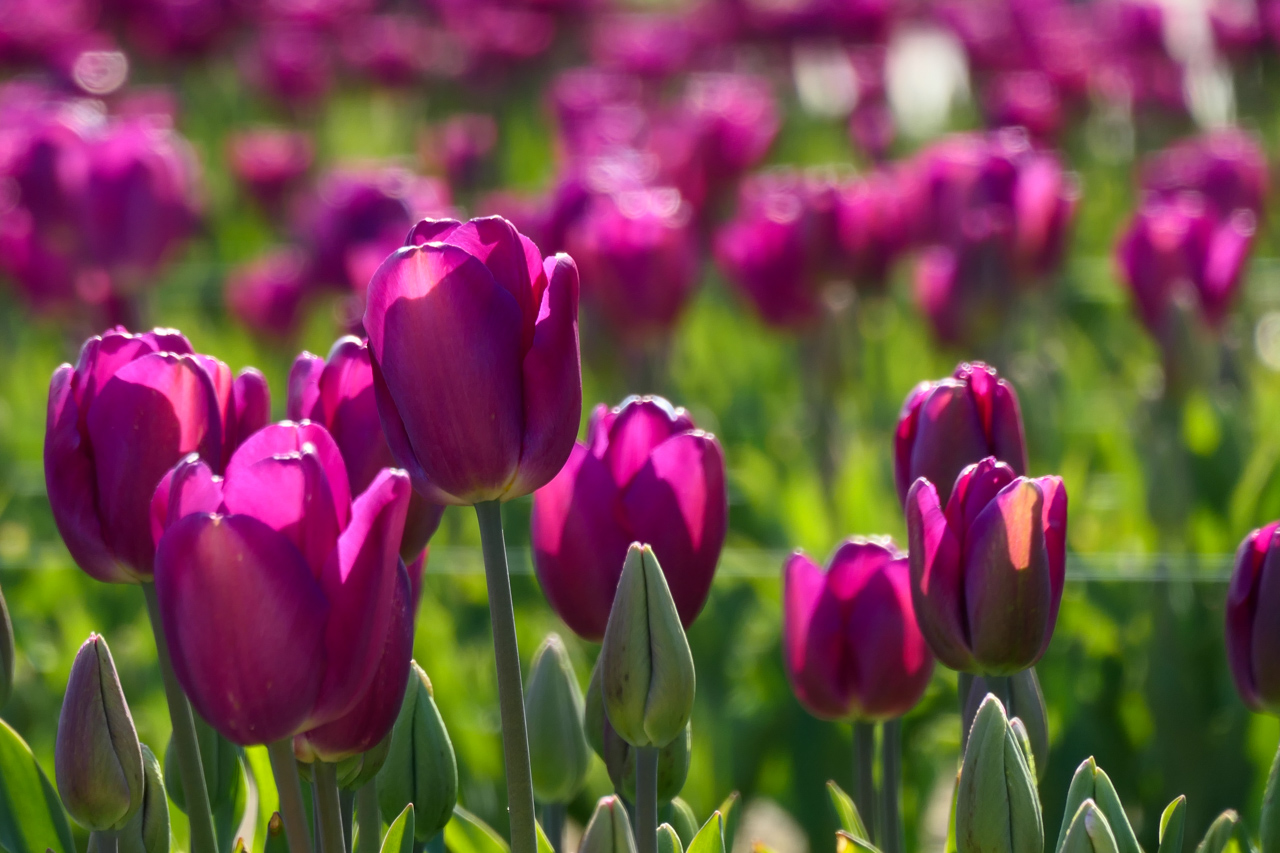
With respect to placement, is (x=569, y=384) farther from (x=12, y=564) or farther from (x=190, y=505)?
(x=12, y=564)

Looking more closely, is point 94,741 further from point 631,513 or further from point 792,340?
point 792,340

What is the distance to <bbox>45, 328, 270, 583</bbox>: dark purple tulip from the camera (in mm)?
720

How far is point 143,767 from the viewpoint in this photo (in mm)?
727

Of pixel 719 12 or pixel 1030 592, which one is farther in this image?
pixel 719 12

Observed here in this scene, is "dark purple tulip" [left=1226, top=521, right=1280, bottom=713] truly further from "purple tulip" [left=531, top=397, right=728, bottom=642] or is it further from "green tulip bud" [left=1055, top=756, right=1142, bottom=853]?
"purple tulip" [left=531, top=397, right=728, bottom=642]

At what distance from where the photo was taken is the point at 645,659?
2.35 ft

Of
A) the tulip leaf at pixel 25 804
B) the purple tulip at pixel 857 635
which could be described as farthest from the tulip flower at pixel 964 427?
the tulip leaf at pixel 25 804

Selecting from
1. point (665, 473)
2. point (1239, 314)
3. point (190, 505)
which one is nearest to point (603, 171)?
point (1239, 314)

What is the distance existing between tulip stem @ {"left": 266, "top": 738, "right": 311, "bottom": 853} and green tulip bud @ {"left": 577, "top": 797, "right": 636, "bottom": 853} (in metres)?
0.15

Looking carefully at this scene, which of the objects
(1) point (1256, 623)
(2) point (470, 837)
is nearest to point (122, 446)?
(2) point (470, 837)

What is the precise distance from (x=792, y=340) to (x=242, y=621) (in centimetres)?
190

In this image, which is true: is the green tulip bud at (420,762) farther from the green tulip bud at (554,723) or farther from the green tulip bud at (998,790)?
the green tulip bud at (998,790)

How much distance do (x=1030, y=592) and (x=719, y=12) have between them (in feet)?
15.7

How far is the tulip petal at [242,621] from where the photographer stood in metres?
0.59
